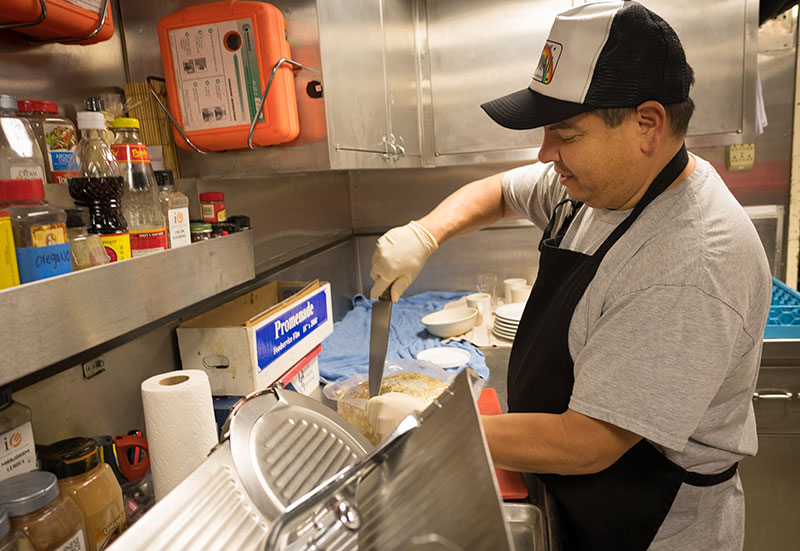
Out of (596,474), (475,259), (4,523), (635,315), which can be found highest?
(635,315)

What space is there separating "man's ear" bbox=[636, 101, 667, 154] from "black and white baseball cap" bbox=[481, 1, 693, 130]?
0.04 ft

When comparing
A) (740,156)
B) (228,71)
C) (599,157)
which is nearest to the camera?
(599,157)

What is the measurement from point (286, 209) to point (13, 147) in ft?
4.65

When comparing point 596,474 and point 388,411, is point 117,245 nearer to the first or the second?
point 388,411

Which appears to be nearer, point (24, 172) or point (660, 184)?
point (24, 172)

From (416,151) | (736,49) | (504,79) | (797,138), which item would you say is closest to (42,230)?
(416,151)

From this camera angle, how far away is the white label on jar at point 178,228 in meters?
1.00

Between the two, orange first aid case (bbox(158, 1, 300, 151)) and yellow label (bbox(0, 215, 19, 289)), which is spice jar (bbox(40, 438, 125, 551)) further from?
orange first aid case (bbox(158, 1, 300, 151))

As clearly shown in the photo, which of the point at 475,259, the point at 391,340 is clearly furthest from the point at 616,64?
→ the point at 475,259

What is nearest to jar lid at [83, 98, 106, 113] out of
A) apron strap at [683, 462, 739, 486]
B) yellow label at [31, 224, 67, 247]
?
yellow label at [31, 224, 67, 247]

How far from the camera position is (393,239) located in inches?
56.7

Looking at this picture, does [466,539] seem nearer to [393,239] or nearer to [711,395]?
[711,395]

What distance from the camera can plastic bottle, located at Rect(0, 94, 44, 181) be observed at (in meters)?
0.75

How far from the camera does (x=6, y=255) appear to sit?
0.65m
